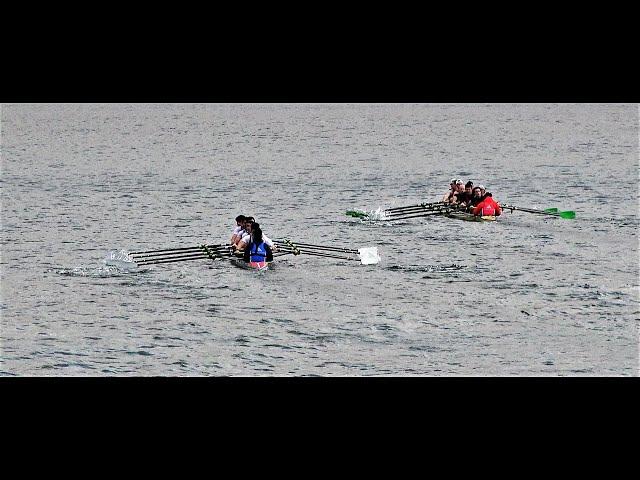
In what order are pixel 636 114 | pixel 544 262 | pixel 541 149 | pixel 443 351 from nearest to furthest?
pixel 443 351, pixel 544 262, pixel 541 149, pixel 636 114

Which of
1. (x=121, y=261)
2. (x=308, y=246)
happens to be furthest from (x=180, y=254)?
(x=308, y=246)

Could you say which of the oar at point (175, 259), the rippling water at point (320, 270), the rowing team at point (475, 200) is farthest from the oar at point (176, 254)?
the rowing team at point (475, 200)

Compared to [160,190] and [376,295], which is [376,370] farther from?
[160,190]

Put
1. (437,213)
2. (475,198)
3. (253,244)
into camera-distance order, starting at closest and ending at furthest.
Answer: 1. (253,244)
2. (475,198)
3. (437,213)

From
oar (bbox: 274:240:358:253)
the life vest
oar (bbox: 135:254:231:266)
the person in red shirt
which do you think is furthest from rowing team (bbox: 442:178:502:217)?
oar (bbox: 135:254:231:266)

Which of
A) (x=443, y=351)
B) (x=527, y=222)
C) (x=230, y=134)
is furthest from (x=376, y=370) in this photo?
(x=230, y=134)

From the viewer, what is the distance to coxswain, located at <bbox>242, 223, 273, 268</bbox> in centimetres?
3872

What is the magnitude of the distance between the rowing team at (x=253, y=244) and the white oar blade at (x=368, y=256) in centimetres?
299

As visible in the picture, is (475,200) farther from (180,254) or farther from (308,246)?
(180,254)

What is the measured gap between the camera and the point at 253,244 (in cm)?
3884

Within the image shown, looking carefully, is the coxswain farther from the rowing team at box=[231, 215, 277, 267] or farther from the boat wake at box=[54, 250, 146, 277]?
the boat wake at box=[54, 250, 146, 277]

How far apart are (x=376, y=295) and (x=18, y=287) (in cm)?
1140

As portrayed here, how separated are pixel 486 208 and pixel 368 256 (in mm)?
9288

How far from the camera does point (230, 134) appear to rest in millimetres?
103562
